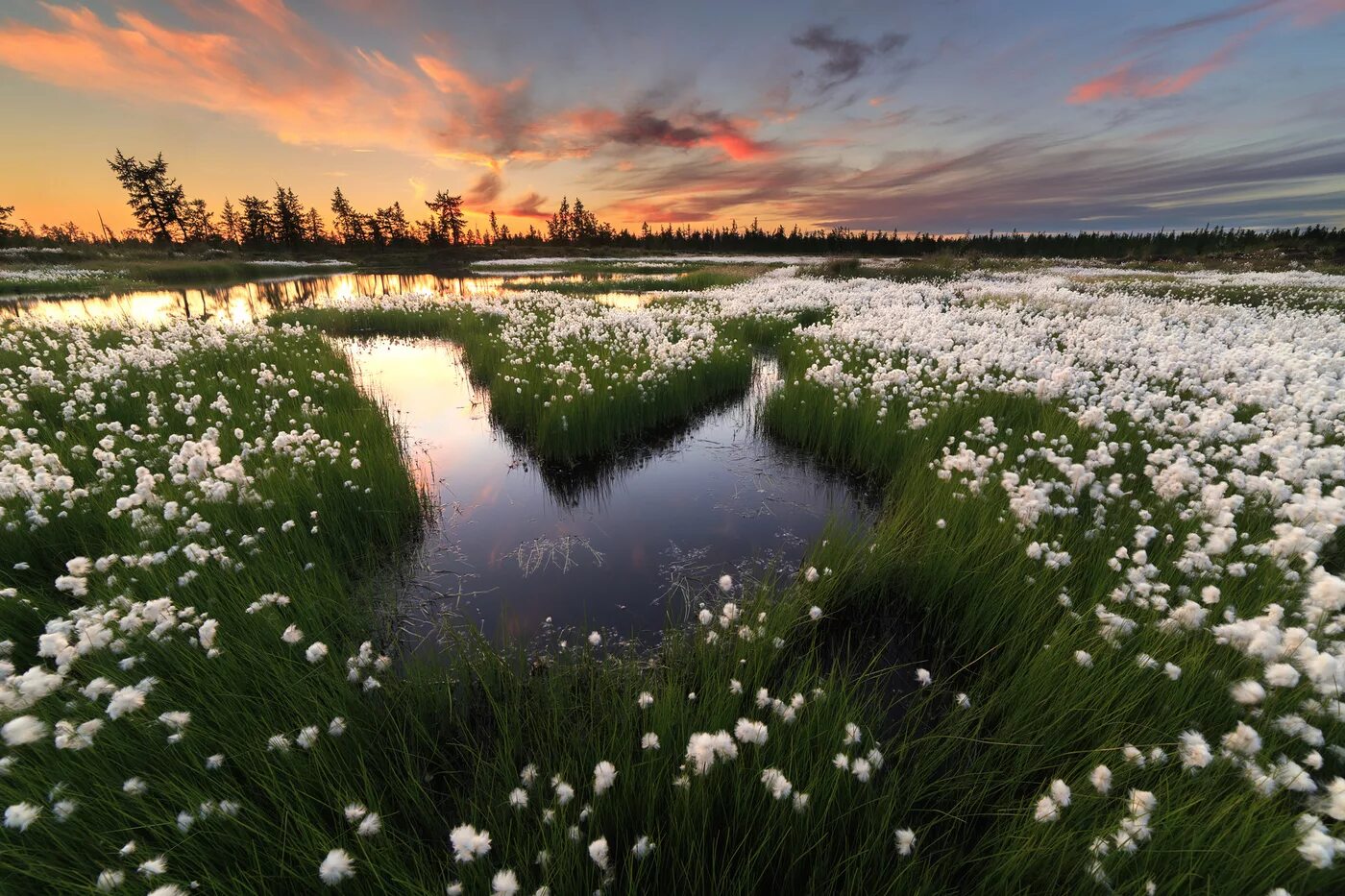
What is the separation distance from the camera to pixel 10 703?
2.42m

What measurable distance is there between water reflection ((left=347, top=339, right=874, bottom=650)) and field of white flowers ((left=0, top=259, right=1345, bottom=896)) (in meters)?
0.49

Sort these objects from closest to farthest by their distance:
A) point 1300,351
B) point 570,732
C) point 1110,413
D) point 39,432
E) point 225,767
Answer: point 225,767 → point 570,732 → point 39,432 → point 1110,413 → point 1300,351

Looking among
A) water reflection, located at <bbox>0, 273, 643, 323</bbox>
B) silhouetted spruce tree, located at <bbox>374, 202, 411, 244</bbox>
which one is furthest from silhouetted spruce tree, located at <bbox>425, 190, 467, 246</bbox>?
water reflection, located at <bbox>0, 273, 643, 323</bbox>

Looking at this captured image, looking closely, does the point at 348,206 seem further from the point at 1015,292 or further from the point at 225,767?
the point at 225,767

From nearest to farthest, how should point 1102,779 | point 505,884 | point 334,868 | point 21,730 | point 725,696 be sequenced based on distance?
point 505,884 → point 334,868 → point 21,730 → point 1102,779 → point 725,696

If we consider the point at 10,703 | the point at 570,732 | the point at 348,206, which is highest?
the point at 348,206

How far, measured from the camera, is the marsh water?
193 inches

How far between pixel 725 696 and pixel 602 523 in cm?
373

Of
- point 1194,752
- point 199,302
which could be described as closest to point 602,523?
point 1194,752

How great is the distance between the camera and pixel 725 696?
3020 millimetres

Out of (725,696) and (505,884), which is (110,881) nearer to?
(505,884)

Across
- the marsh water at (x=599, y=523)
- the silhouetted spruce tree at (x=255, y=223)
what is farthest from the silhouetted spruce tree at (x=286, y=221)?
the marsh water at (x=599, y=523)

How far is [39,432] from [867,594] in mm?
10670

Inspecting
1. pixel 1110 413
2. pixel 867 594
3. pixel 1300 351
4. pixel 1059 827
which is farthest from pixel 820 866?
pixel 1300 351
